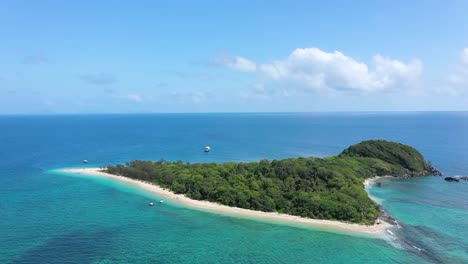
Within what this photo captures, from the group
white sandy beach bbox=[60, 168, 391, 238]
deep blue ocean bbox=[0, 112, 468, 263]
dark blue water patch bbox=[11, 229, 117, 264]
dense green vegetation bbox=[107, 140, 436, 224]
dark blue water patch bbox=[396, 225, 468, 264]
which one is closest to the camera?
dark blue water patch bbox=[11, 229, 117, 264]

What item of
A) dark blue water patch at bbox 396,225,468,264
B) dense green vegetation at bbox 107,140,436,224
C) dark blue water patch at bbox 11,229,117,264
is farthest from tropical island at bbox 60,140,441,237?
dark blue water patch at bbox 11,229,117,264

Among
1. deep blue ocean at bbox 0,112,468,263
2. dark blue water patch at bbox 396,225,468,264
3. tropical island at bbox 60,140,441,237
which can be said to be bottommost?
dark blue water patch at bbox 396,225,468,264

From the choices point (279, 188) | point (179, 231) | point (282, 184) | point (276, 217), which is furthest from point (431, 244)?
point (179, 231)

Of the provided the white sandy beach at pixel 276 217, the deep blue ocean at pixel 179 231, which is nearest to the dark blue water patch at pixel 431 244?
the deep blue ocean at pixel 179 231

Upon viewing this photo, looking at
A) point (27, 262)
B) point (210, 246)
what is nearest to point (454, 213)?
point (210, 246)

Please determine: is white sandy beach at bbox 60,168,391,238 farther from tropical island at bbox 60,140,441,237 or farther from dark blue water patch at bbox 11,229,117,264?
dark blue water patch at bbox 11,229,117,264

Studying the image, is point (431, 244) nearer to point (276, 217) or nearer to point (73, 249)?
point (276, 217)
